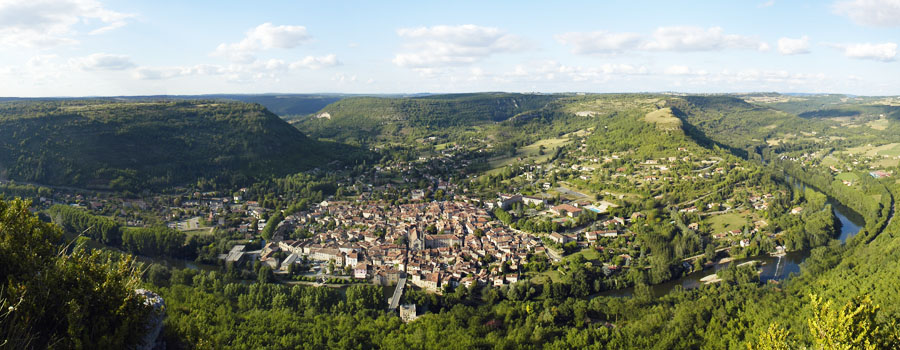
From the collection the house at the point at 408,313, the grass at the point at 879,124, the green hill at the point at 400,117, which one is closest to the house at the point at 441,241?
the house at the point at 408,313

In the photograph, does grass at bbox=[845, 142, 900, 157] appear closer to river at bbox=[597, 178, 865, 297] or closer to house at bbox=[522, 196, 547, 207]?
river at bbox=[597, 178, 865, 297]

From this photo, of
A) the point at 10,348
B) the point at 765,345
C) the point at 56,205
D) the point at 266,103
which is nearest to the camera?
the point at 10,348

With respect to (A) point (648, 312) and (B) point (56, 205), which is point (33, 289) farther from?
(B) point (56, 205)

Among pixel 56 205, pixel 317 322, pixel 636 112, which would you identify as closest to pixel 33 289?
pixel 317 322

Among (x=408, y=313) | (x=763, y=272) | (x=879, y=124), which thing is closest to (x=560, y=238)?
(x=763, y=272)

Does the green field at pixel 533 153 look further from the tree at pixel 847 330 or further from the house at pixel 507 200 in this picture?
the tree at pixel 847 330

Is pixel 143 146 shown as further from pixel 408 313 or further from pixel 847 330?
pixel 847 330
